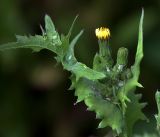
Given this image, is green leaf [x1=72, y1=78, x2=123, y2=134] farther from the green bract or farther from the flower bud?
the flower bud

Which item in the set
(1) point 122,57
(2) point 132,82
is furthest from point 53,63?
(2) point 132,82

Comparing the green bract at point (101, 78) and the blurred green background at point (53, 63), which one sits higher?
the blurred green background at point (53, 63)

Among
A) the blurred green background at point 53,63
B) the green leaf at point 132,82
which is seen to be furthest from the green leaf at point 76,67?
the blurred green background at point 53,63

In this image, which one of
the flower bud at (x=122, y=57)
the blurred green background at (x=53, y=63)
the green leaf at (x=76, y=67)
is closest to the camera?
the green leaf at (x=76, y=67)

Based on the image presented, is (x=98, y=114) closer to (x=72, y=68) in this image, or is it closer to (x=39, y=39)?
(x=72, y=68)

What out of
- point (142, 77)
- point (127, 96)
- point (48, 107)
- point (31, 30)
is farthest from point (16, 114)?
point (127, 96)

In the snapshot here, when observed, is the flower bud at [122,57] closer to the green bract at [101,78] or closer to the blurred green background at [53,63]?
the green bract at [101,78]
